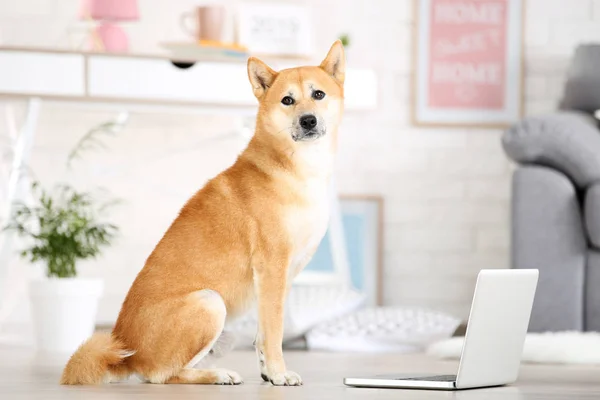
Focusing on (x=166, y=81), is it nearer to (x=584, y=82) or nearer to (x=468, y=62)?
(x=468, y=62)

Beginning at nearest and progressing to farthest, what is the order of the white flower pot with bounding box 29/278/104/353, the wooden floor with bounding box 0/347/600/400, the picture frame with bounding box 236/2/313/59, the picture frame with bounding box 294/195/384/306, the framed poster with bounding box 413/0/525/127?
the wooden floor with bounding box 0/347/600/400, the white flower pot with bounding box 29/278/104/353, the picture frame with bounding box 236/2/313/59, the picture frame with bounding box 294/195/384/306, the framed poster with bounding box 413/0/525/127

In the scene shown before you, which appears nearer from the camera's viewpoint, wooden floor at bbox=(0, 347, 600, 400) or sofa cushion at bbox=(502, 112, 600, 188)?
wooden floor at bbox=(0, 347, 600, 400)

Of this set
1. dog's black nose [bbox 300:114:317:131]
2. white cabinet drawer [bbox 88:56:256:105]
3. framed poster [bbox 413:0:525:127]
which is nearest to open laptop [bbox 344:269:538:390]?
dog's black nose [bbox 300:114:317:131]

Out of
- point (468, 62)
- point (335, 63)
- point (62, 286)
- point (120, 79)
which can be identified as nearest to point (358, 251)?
point (468, 62)

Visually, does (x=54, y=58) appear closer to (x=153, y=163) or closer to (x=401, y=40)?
(x=153, y=163)

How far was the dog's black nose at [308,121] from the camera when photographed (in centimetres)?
175

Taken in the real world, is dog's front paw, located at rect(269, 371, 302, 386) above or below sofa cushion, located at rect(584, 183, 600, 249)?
below

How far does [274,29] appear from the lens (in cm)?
353

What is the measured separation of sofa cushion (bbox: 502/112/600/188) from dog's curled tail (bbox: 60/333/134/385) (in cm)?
156

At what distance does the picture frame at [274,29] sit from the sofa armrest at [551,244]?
3.49 ft

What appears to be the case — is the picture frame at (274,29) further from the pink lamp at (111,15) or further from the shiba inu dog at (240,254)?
the shiba inu dog at (240,254)

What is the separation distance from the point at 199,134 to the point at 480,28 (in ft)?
3.81

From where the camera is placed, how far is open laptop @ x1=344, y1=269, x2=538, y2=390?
5.35ft

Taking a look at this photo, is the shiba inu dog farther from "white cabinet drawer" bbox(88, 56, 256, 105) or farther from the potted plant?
"white cabinet drawer" bbox(88, 56, 256, 105)
